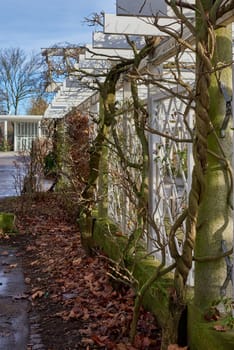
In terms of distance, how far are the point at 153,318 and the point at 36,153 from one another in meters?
7.77

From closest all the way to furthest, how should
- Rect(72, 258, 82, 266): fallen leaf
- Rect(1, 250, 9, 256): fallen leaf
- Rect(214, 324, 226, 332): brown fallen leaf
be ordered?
1. Rect(214, 324, 226, 332): brown fallen leaf
2. Rect(72, 258, 82, 266): fallen leaf
3. Rect(1, 250, 9, 256): fallen leaf

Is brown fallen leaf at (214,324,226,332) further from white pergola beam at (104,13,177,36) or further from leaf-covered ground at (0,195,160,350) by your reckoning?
white pergola beam at (104,13,177,36)

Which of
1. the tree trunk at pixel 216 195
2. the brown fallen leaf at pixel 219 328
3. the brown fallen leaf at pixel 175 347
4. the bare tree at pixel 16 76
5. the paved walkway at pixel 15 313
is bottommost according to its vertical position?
the paved walkway at pixel 15 313

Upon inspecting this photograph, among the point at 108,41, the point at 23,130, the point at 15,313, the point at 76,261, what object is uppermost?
the point at 23,130

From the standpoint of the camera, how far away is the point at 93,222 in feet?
20.6

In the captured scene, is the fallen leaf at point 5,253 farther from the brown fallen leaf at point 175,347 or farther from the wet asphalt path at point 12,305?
the brown fallen leaf at point 175,347

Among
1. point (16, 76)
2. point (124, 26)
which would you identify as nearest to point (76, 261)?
point (124, 26)

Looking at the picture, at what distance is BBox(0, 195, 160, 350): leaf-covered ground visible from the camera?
3.63m

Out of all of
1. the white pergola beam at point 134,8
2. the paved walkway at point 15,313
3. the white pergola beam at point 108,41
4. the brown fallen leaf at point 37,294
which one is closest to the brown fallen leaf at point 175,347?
the paved walkway at point 15,313

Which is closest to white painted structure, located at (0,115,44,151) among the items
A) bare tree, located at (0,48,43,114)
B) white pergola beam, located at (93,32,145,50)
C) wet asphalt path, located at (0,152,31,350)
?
bare tree, located at (0,48,43,114)

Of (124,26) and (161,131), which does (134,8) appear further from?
(161,131)

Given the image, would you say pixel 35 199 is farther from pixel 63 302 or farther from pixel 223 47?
pixel 223 47

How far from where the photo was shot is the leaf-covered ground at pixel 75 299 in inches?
143

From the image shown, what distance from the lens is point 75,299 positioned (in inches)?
180
